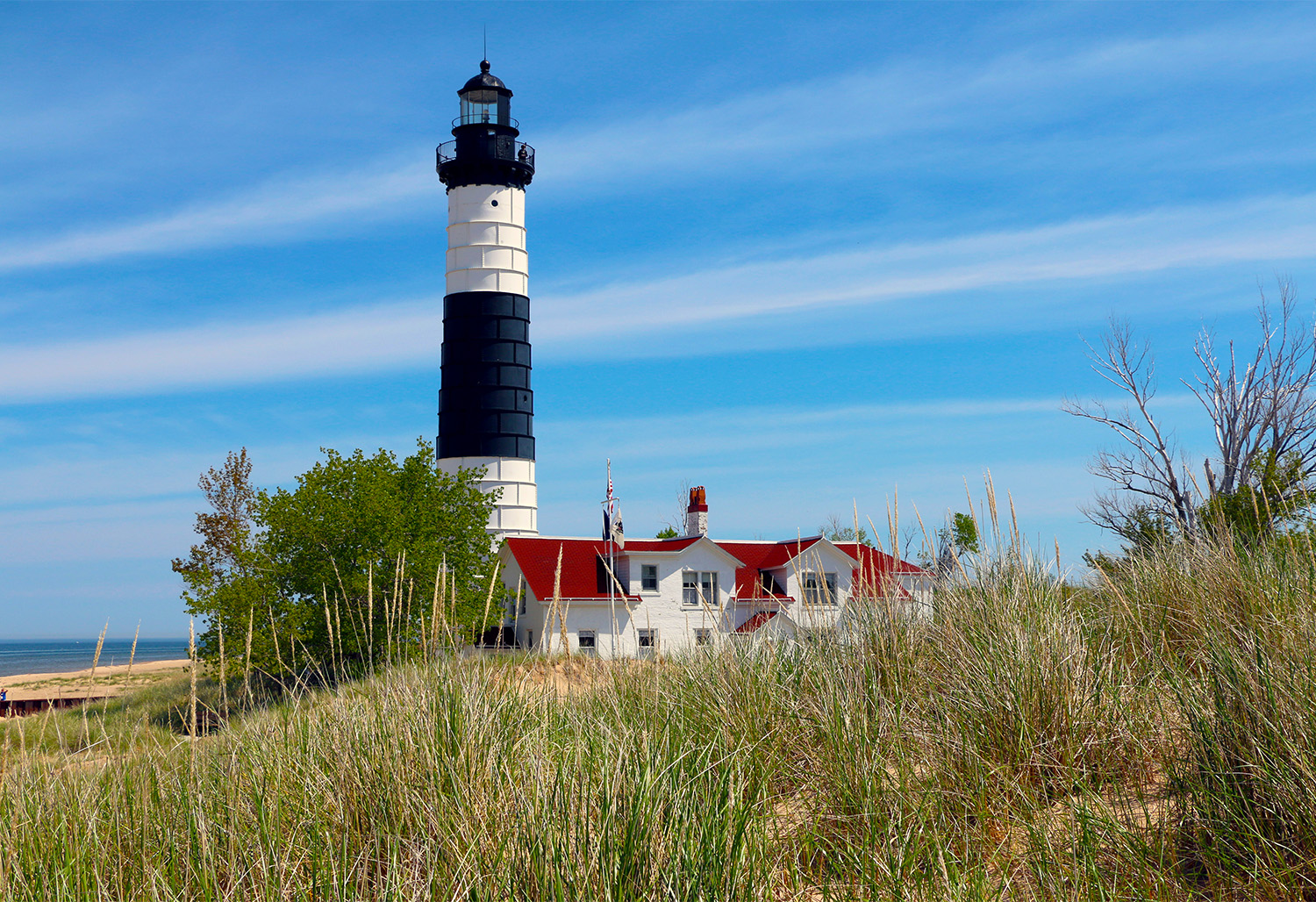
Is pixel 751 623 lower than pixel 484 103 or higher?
lower

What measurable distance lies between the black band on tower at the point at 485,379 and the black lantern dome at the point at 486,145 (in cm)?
492

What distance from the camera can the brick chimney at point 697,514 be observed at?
32906mm

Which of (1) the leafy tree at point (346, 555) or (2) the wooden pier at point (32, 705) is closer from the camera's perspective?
(2) the wooden pier at point (32, 705)

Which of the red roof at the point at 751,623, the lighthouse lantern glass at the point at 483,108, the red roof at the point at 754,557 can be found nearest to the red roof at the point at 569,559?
the red roof at the point at 754,557

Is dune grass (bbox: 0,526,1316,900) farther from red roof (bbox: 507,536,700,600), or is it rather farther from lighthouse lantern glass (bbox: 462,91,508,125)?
lighthouse lantern glass (bbox: 462,91,508,125)

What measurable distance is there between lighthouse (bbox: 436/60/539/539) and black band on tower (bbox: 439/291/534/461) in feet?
0.11

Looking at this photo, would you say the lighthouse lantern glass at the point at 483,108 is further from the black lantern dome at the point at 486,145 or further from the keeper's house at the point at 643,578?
the keeper's house at the point at 643,578

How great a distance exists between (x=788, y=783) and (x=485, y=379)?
29178mm

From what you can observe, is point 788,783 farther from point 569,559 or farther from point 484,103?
point 484,103

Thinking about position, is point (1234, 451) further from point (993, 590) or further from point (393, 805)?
point (393, 805)

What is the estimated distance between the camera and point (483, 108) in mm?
36312

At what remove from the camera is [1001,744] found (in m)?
5.11

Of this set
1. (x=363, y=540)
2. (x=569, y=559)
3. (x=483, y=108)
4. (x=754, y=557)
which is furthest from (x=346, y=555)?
(x=483, y=108)

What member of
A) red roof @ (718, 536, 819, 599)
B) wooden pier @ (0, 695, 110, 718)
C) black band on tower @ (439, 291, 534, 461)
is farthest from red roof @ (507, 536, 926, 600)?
wooden pier @ (0, 695, 110, 718)
